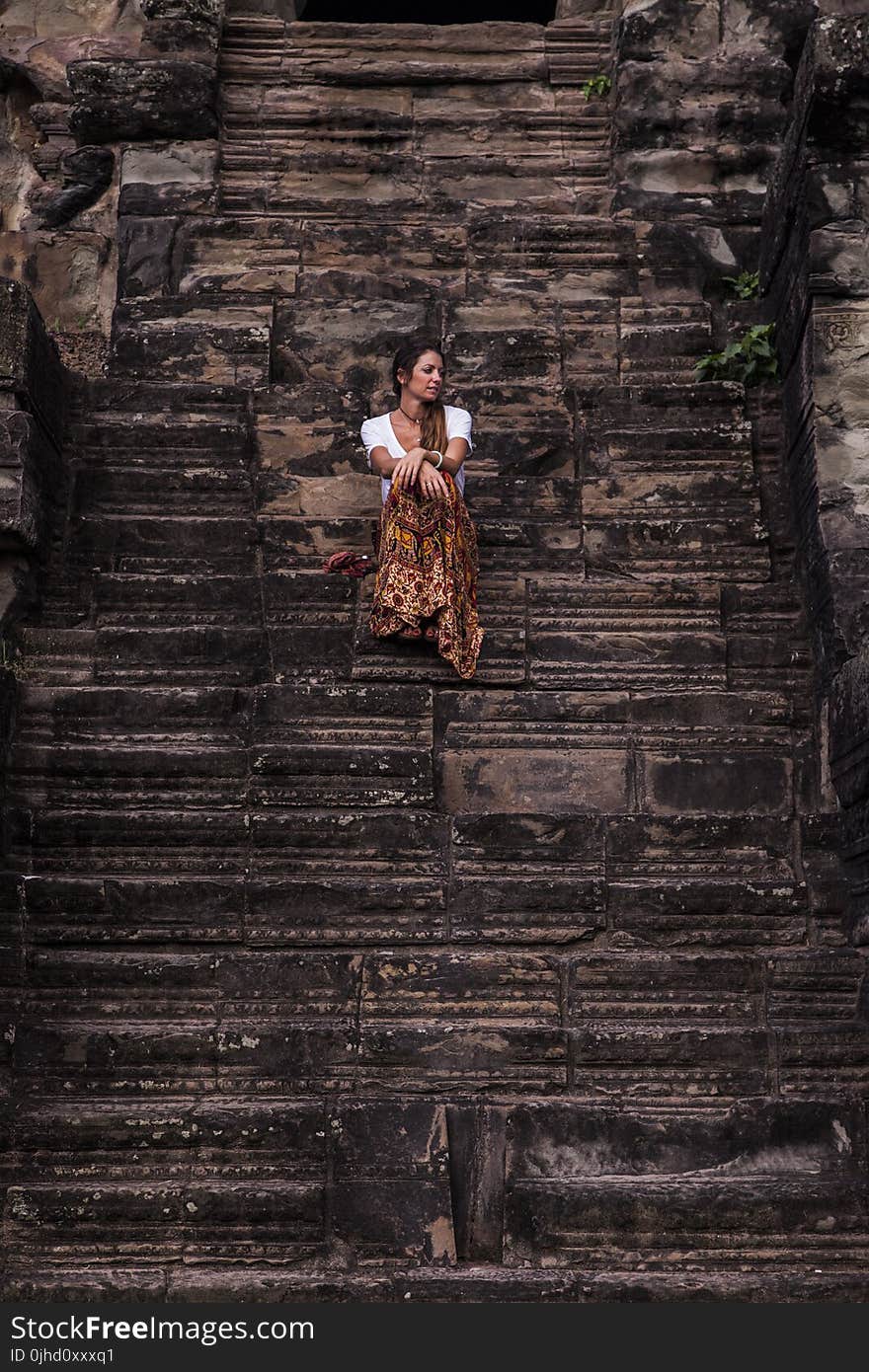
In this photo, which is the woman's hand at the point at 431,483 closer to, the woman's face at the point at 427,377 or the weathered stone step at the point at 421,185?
the woman's face at the point at 427,377

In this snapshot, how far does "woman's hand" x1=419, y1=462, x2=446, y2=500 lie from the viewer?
7125mm

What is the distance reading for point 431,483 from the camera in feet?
23.4

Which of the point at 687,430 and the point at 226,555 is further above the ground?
the point at 687,430

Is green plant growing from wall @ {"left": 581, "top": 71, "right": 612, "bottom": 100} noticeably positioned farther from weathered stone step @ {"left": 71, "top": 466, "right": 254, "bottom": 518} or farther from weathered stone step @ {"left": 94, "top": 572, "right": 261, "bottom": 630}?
weathered stone step @ {"left": 94, "top": 572, "right": 261, "bottom": 630}

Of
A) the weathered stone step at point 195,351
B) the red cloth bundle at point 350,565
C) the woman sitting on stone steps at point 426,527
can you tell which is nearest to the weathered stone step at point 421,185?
the weathered stone step at point 195,351

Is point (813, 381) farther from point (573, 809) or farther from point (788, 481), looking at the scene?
point (573, 809)

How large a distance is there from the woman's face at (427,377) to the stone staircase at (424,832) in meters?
0.65

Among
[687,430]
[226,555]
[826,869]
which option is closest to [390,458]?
[226,555]

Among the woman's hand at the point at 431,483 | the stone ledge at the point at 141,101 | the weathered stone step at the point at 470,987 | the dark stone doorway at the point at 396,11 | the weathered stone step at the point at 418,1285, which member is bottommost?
the weathered stone step at the point at 418,1285

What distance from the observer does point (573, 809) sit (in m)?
6.79

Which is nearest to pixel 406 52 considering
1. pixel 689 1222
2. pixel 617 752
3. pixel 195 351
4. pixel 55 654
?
pixel 195 351

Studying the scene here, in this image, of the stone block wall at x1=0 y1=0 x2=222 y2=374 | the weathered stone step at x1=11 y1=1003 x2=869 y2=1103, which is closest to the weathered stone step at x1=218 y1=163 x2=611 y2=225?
the stone block wall at x1=0 y1=0 x2=222 y2=374

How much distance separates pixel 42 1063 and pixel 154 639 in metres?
1.85

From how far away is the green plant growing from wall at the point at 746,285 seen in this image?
8.85 m
